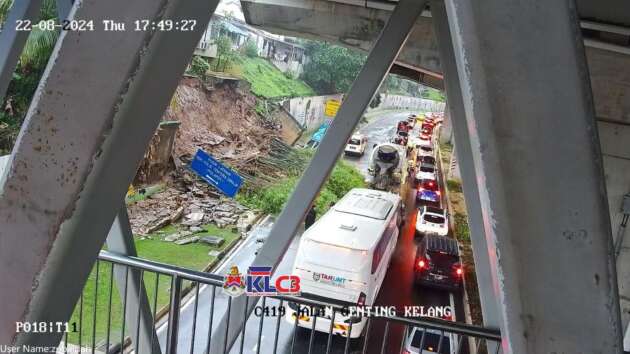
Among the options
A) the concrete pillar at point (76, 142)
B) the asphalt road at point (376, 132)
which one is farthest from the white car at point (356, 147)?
the concrete pillar at point (76, 142)

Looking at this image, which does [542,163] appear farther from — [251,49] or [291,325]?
[251,49]

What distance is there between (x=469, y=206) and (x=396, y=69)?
24.7ft

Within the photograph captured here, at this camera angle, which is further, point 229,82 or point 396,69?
point 229,82

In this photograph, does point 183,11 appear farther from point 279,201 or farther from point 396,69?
point 279,201

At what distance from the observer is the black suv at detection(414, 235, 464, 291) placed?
9.62 metres

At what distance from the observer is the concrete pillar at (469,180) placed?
274 cm

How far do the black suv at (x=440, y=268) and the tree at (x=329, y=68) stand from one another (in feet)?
19.7

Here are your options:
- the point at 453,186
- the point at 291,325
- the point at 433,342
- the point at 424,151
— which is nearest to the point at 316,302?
Answer: the point at 433,342

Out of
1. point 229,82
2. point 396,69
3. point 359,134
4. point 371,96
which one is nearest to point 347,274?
point 371,96

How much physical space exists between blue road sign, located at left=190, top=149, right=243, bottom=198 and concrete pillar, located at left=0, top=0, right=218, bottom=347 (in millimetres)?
3251

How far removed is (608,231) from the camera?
75cm

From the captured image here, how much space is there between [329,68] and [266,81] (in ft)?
6.77

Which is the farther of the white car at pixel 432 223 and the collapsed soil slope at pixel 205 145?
the white car at pixel 432 223

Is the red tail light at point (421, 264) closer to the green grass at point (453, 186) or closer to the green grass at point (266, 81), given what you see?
the green grass at point (266, 81)
